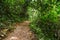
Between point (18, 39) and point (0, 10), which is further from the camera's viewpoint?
point (0, 10)

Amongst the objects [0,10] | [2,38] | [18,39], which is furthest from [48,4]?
[0,10]

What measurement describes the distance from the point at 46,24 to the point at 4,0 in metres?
5.91

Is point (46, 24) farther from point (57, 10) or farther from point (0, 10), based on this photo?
point (0, 10)

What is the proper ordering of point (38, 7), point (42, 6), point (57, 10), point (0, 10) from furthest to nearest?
point (0, 10)
point (38, 7)
point (42, 6)
point (57, 10)

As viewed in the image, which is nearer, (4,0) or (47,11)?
(47,11)

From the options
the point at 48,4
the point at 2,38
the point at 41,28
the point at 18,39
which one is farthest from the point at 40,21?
the point at 2,38

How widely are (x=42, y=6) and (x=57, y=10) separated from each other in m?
1.51

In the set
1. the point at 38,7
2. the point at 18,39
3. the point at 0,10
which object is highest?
the point at 0,10

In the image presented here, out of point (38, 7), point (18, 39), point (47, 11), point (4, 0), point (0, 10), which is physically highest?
point (4, 0)

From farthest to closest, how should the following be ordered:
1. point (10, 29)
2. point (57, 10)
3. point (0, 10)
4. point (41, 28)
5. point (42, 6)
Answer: point (0, 10), point (10, 29), point (42, 6), point (41, 28), point (57, 10)

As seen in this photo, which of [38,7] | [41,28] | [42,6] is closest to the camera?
[41,28]

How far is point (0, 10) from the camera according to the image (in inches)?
453

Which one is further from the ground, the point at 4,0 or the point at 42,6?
the point at 4,0

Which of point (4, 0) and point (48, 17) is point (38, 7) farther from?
point (4, 0)
